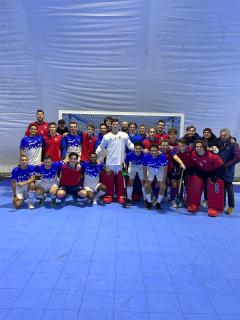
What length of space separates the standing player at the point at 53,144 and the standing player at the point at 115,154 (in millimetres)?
745

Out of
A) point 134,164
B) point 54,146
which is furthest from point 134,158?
point 54,146

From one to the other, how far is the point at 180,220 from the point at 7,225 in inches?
101

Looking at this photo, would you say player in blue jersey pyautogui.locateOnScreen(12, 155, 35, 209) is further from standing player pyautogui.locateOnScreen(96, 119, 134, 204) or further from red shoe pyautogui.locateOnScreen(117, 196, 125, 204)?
red shoe pyautogui.locateOnScreen(117, 196, 125, 204)

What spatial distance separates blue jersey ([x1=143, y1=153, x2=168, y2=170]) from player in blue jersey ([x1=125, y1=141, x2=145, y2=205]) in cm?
16

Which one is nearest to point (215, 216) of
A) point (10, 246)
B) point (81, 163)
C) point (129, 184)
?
point (129, 184)

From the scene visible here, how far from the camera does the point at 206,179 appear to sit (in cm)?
530

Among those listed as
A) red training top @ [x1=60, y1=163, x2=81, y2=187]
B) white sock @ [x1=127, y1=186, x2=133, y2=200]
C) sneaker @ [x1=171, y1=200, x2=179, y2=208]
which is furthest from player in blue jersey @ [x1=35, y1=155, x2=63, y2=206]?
sneaker @ [x1=171, y1=200, x2=179, y2=208]

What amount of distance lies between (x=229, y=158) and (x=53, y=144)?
319 centimetres

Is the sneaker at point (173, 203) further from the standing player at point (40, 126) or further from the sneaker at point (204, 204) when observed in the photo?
the standing player at point (40, 126)

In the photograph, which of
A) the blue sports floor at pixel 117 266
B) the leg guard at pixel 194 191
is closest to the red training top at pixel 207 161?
the leg guard at pixel 194 191

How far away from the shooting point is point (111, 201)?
5574 millimetres

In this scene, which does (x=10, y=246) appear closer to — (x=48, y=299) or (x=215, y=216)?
(x=48, y=299)

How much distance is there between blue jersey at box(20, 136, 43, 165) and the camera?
18.5 feet

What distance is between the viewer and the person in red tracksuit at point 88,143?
5863mm
